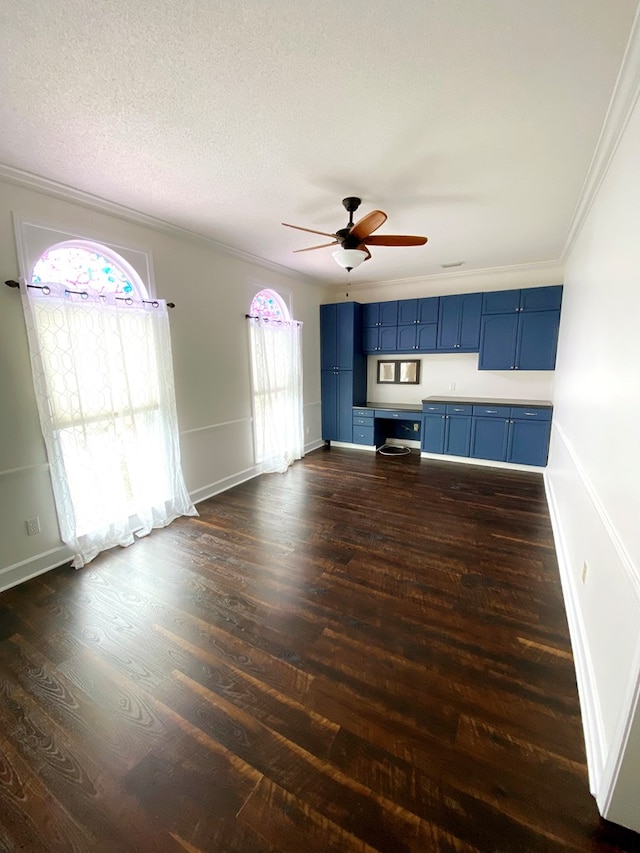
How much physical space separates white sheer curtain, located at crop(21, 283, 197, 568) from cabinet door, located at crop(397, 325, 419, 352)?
3532 millimetres

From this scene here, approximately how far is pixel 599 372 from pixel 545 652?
151 centimetres

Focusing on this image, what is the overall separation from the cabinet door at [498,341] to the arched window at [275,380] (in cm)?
261

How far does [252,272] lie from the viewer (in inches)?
163

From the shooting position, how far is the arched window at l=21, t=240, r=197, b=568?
2.41m

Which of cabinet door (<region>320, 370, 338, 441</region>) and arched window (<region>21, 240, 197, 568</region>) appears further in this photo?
cabinet door (<region>320, 370, 338, 441</region>)

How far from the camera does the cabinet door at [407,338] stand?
5250mm

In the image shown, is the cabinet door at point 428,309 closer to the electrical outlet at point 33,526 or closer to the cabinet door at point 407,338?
the cabinet door at point 407,338

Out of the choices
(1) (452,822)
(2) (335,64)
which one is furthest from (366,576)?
(2) (335,64)

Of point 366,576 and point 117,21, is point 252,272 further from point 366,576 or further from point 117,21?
point 366,576

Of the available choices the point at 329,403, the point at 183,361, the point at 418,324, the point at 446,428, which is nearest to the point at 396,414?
the point at 446,428

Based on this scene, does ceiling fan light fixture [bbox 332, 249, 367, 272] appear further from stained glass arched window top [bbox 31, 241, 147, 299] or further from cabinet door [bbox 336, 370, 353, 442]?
cabinet door [bbox 336, 370, 353, 442]

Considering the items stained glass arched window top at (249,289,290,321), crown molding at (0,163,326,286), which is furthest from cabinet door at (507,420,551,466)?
crown molding at (0,163,326,286)

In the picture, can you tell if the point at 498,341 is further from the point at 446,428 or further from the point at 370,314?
the point at 370,314

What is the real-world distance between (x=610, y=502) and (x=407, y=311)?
433 cm
